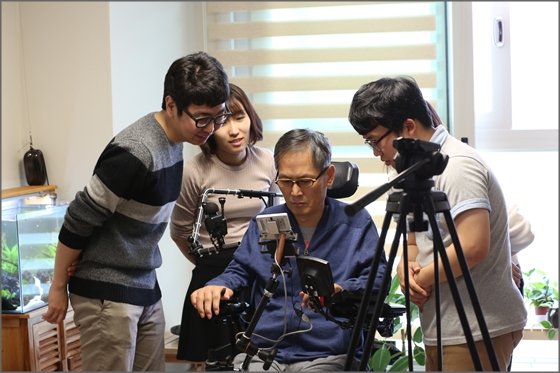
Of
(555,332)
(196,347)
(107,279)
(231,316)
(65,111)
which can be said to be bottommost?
(555,332)

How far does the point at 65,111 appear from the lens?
3.37 metres

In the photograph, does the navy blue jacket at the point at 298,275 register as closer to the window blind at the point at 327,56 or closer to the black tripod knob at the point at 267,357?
the black tripod knob at the point at 267,357

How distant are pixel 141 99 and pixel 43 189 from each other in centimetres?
70

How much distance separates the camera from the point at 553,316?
336 cm

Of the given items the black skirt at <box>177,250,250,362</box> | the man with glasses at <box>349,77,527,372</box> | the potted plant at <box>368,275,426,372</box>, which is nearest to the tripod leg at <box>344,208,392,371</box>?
the man with glasses at <box>349,77,527,372</box>

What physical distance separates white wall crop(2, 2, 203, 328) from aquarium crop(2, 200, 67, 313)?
276 mm

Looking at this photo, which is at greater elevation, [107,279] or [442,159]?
[442,159]

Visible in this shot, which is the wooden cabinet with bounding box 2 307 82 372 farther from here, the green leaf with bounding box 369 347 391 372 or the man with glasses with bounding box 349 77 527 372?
the man with glasses with bounding box 349 77 527 372

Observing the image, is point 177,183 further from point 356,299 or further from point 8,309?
point 8,309

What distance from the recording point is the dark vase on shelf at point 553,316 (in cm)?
334

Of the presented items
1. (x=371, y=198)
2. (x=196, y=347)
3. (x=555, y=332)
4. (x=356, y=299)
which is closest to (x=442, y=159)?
(x=371, y=198)

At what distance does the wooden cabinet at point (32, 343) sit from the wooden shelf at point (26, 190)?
575 mm

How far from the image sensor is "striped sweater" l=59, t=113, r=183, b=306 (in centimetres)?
193

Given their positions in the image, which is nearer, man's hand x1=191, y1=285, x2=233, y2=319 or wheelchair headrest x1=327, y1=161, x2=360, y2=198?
man's hand x1=191, y1=285, x2=233, y2=319
